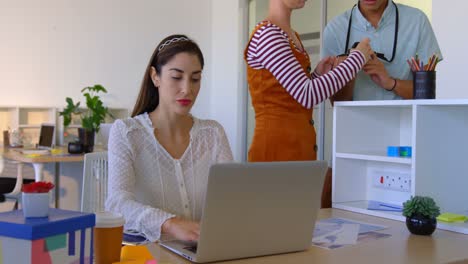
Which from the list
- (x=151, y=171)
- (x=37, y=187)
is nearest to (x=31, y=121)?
(x=151, y=171)

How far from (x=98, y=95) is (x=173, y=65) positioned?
4039 millimetres

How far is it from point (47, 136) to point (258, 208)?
4.13 m

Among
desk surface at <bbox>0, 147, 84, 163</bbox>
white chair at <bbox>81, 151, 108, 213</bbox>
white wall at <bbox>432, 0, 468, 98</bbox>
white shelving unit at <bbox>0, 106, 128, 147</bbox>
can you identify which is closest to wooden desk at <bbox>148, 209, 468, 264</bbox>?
white chair at <bbox>81, 151, 108, 213</bbox>

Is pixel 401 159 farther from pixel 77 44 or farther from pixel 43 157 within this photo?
pixel 77 44

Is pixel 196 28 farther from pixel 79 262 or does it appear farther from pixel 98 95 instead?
pixel 79 262

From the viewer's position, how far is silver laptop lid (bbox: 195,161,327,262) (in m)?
1.14

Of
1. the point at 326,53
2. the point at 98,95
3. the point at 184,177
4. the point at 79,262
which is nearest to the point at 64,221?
the point at 79,262

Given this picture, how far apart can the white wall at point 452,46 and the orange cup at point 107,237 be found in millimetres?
3061

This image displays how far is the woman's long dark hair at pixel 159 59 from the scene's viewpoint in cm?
177

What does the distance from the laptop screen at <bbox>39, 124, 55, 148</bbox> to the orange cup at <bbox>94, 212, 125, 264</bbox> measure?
401cm

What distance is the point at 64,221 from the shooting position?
0.90 meters

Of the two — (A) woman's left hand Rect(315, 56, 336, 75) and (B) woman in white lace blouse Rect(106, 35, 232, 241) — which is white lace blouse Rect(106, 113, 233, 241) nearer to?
(B) woman in white lace blouse Rect(106, 35, 232, 241)

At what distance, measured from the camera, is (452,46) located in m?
3.71

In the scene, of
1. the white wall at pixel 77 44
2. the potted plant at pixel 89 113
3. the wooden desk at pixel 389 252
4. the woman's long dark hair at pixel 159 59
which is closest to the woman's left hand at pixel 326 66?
the woman's long dark hair at pixel 159 59
